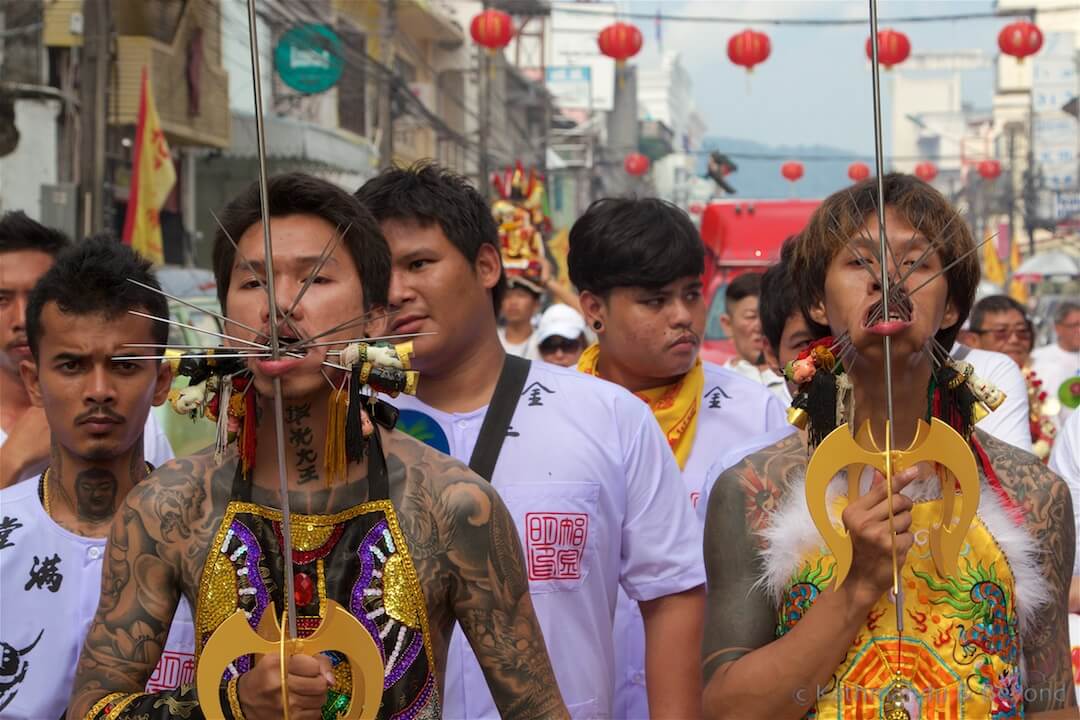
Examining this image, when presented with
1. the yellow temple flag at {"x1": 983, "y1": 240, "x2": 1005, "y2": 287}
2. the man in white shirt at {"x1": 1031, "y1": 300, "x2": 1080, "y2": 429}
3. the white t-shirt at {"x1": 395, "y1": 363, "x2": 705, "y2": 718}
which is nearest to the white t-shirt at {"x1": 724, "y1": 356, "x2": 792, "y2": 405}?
the white t-shirt at {"x1": 395, "y1": 363, "x2": 705, "y2": 718}

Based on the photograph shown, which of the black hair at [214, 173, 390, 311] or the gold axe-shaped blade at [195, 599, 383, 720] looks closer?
the gold axe-shaped blade at [195, 599, 383, 720]

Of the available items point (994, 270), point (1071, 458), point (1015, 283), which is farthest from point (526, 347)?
point (1015, 283)

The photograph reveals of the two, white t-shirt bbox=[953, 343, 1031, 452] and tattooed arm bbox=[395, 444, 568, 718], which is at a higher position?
white t-shirt bbox=[953, 343, 1031, 452]

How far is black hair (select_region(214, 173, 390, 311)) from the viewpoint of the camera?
8.93 ft

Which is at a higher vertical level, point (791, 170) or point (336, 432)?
point (791, 170)

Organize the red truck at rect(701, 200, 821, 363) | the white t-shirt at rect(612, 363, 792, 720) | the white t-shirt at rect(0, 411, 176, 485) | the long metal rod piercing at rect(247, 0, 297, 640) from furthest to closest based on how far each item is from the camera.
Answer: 1. the red truck at rect(701, 200, 821, 363)
2. the white t-shirt at rect(612, 363, 792, 720)
3. the white t-shirt at rect(0, 411, 176, 485)
4. the long metal rod piercing at rect(247, 0, 297, 640)

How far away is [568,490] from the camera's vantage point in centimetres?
349

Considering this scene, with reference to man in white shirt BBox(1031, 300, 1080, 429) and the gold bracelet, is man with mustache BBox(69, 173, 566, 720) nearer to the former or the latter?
the gold bracelet

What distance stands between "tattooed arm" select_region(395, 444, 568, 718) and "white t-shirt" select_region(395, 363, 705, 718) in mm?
724

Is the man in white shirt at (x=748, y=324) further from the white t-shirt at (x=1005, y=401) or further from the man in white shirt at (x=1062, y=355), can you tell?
the man in white shirt at (x=1062, y=355)

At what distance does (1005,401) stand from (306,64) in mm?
18312

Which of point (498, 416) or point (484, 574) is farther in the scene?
point (498, 416)

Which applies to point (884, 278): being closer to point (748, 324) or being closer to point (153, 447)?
point (153, 447)

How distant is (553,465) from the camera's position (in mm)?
3504
